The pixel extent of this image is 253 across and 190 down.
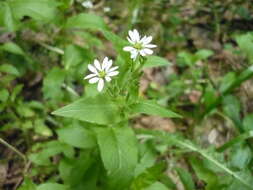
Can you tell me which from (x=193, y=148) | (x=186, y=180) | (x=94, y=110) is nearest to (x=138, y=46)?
(x=94, y=110)

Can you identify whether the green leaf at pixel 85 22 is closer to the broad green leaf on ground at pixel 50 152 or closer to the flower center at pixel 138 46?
the flower center at pixel 138 46

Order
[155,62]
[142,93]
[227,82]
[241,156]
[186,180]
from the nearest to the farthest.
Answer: [155,62], [186,180], [241,156], [227,82], [142,93]

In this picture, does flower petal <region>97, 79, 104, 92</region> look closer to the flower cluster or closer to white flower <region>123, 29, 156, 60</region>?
the flower cluster

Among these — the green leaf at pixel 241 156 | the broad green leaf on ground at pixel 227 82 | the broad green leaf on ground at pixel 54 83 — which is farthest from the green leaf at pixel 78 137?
the broad green leaf on ground at pixel 227 82

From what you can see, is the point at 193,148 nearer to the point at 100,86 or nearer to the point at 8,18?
the point at 100,86

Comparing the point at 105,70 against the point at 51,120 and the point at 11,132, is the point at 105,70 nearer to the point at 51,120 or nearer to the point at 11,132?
the point at 51,120

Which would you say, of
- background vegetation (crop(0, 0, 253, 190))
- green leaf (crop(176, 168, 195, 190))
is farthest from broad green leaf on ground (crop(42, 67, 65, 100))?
green leaf (crop(176, 168, 195, 190))

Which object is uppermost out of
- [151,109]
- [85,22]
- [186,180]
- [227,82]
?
[85,22]

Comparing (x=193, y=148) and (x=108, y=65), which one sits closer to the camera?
(x=108, y=65)
